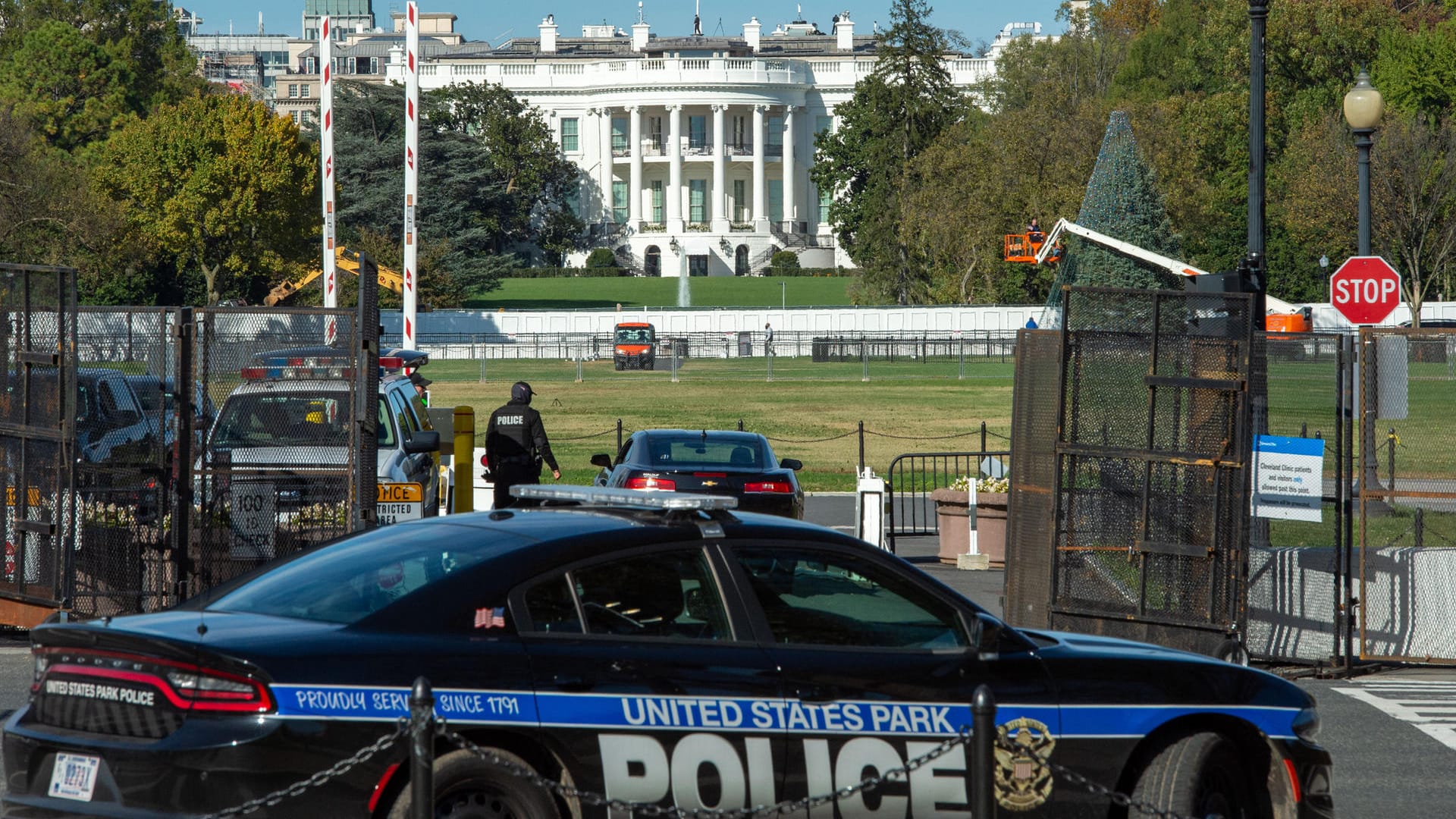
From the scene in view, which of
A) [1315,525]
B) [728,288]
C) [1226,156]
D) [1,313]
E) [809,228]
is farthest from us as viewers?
[809,228]

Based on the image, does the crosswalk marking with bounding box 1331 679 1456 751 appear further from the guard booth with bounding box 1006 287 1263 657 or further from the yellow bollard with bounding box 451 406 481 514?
the yellow bollard with bounding box 451 406 481 514

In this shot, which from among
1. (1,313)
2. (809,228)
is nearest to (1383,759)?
(1,313)

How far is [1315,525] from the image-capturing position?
1795 centimetres

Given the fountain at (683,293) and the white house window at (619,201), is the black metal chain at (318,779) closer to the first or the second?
the fountain at (683,293)

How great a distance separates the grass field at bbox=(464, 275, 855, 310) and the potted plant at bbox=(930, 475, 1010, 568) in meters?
74.2

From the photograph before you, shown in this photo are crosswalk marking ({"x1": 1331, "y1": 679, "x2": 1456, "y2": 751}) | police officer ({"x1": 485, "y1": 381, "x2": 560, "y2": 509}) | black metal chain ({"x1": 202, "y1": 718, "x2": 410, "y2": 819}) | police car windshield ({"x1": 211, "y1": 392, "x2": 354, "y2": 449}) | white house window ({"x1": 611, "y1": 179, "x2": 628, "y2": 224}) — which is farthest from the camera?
white house window ({"x1": 611, "y1": 179, "x2": 628, "y2": 224})

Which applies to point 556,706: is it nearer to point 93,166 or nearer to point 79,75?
point 93,166

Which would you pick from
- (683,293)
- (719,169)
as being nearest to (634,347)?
(683,293)

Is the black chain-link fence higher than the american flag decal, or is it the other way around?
the american flag decal

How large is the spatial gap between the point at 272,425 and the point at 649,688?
22.8ft

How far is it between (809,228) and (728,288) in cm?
2469

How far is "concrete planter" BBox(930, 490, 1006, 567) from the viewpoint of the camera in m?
16.8

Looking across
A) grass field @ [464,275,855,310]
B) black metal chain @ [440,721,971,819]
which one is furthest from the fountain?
black metal chain @ [440,721,971,819]

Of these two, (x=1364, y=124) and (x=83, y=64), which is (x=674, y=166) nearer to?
(x=83, y=64)
